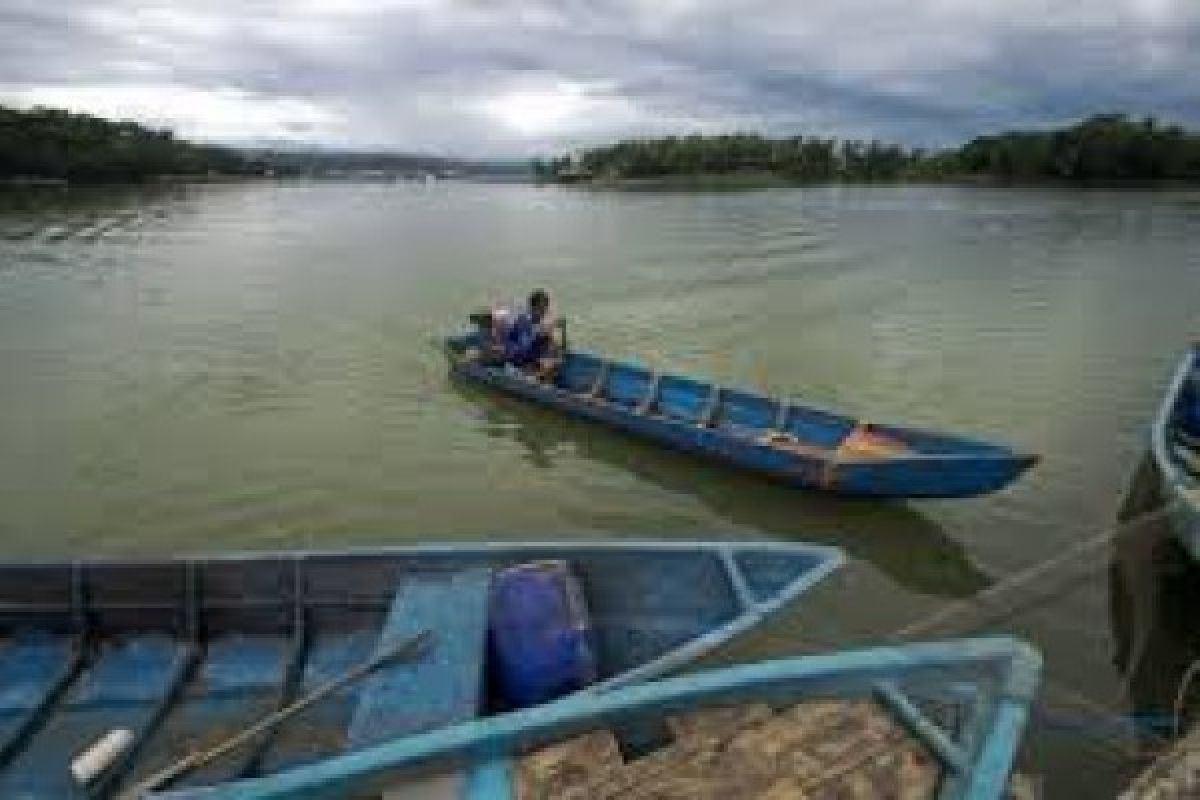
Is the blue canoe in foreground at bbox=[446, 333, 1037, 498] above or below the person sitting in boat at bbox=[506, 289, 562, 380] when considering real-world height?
below

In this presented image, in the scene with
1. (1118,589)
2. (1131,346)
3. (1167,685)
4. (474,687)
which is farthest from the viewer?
(1131,346)

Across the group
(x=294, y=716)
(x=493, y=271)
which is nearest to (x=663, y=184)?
(x=493, y=271)

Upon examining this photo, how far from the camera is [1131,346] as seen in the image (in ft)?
74.5

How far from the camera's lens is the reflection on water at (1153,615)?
9148mm

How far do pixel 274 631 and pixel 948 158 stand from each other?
12463cm

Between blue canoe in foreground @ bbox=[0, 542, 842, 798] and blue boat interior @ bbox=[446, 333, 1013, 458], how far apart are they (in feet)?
16.8

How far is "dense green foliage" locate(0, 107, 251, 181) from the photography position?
90125 mm

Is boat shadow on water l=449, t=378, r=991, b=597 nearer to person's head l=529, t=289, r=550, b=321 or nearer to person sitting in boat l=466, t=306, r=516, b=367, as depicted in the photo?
person sitting in boat l=466, t=306, r=516, b=367


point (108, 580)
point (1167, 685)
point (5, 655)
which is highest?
point (108, 580)

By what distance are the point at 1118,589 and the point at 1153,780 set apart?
626 centimetres

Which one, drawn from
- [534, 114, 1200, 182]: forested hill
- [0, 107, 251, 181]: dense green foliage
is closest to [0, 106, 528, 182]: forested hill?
[0, 107, 251, 181]: dense green foliage

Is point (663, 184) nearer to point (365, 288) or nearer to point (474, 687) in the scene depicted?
point (365, 288)

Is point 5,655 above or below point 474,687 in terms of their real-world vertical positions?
below

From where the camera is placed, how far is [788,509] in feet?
42.7
